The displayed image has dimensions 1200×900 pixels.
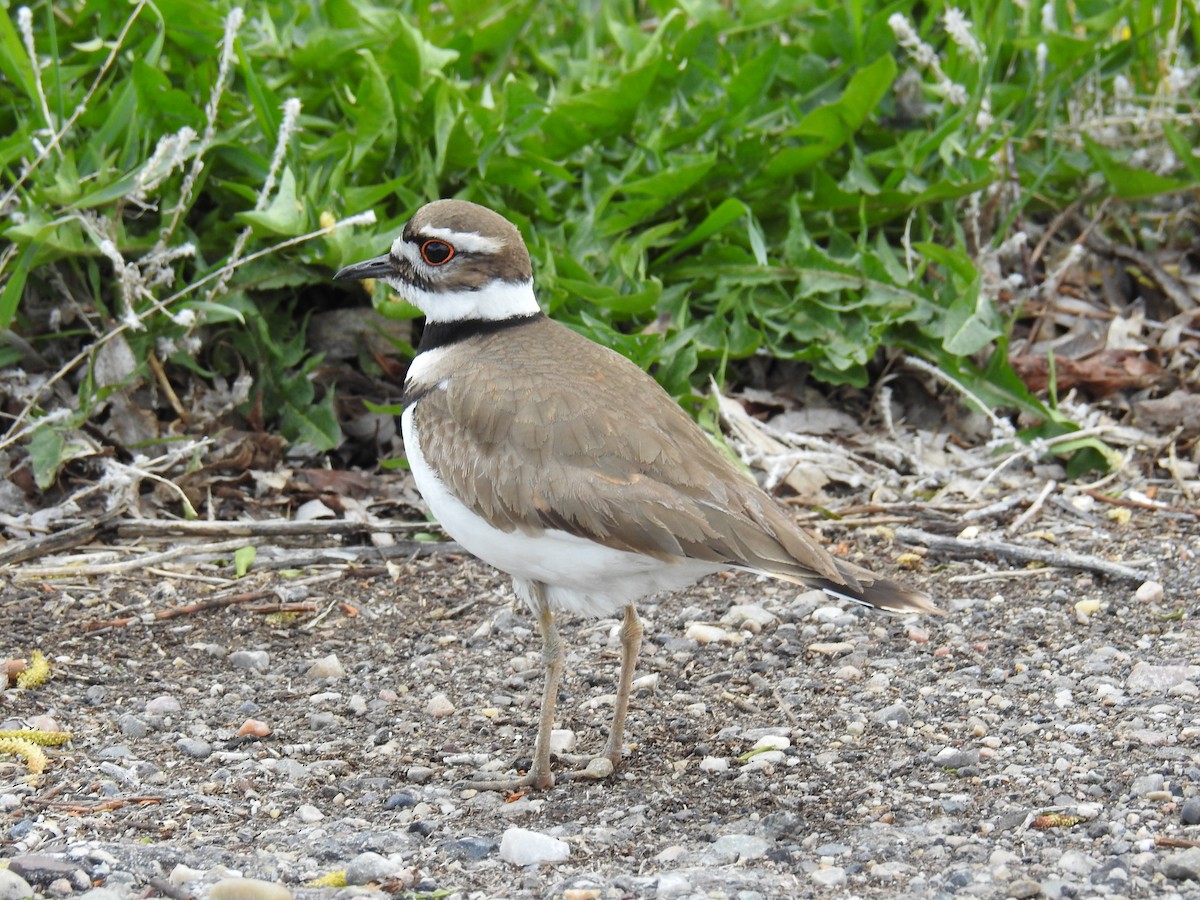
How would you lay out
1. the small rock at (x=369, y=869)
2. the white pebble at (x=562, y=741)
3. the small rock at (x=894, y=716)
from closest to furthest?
1. the small rock at (x=369, y=869)
2. the small rock at (x=894, y=716)
3. the white pebble at (x=562, y=741)

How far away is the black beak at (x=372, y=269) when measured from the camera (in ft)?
16.5

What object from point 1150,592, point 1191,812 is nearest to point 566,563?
point 1191,812

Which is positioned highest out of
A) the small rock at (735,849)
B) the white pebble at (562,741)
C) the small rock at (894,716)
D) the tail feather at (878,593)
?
the tail feather at (878,593)

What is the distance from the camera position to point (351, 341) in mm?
6480

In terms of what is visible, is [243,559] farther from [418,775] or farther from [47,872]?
[47,872]

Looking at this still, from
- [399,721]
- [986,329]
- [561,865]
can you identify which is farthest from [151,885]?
[986,329]

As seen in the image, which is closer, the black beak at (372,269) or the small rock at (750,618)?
the black beak at (372,269)

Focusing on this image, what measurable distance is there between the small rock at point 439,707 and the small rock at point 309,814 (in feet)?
2.38

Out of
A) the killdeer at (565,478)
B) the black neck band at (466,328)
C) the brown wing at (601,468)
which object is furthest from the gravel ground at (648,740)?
the black neck band at (466,328)

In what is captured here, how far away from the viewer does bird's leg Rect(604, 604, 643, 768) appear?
4.42 metres

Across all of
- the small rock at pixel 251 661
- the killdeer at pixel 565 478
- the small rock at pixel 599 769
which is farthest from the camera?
the small rock at pixel 251 661

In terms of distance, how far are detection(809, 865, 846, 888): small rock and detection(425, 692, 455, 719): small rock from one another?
1.51 metres

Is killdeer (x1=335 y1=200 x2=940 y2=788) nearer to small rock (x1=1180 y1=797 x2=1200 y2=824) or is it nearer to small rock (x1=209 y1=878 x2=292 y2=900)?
small rock (x1=1180 y1=797 x2=1200 y2=824)

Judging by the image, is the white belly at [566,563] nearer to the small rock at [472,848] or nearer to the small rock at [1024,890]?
the small rock at [472,848]
